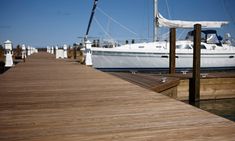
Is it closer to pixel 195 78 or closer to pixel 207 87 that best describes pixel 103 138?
pixel 195 78

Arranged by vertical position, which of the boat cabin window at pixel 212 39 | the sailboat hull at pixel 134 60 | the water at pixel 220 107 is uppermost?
the boat cabin window at pixel 212 39

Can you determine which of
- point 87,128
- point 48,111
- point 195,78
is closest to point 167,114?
point 87,128

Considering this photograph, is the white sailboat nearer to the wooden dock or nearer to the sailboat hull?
the sailboat hull

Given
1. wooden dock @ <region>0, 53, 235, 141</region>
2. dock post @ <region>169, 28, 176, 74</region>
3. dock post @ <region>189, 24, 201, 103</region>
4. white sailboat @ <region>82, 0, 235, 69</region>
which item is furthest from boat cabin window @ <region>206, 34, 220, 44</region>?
wooden dock @ <region>0, 53, 235, 141</region>

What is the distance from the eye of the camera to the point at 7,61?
506 inches

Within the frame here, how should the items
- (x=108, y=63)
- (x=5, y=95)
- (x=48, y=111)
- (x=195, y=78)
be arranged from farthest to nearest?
(x=108, y=63)
(x=195, y=78)
(x=5, y=95)
(x=48, y=111)

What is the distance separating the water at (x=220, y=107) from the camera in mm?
10086

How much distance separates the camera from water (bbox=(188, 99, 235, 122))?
10.1 meters

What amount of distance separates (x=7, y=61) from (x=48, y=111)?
32.7ft

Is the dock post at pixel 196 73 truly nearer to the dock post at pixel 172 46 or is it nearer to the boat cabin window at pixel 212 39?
the dock post at pixel 172 46

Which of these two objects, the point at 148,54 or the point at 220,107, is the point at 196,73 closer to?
the point at 220,107

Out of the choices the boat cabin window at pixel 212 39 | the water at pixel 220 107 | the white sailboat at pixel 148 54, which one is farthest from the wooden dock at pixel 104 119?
the boat cabin window at pixel 212 39

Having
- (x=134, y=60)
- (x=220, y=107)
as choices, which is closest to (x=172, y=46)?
(x=220, y=107)

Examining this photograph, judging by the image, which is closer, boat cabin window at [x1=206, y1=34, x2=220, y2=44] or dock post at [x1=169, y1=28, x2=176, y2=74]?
dock post at [x1=169, y1=28, x2=176, y2=74]
